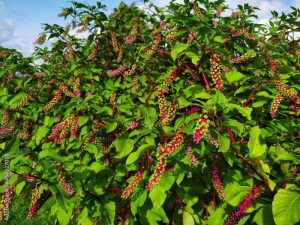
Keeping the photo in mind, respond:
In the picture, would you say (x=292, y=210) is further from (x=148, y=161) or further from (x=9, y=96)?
(x=9, y=96)

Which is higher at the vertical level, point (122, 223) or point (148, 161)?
point (148, 161)

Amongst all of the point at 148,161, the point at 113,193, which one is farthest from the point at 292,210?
the point at 113,193

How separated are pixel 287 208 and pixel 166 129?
1.23m

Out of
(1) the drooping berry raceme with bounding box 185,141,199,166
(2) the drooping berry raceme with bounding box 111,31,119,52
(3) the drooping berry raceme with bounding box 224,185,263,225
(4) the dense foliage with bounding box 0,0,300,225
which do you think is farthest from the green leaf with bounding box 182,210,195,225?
(2) the drooping berry raceme with bounding box 111,31,119,52

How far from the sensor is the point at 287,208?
6.99 feet

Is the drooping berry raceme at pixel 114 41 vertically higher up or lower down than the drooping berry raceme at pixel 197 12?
higher up

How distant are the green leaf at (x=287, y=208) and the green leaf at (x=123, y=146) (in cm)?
131

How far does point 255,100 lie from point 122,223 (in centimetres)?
198

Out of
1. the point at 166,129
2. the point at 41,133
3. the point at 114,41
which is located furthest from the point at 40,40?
the point at 166,129

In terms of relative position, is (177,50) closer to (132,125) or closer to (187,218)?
(132,125)

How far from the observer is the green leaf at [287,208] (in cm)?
213

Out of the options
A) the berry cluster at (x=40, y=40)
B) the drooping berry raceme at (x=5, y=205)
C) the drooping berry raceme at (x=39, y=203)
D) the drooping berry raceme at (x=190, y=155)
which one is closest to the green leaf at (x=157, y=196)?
the drooping berry raceme at (x=190, y=155)

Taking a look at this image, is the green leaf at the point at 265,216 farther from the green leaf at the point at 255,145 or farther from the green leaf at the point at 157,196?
the green leaf at the point at 157,196

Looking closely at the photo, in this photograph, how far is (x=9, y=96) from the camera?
4.94m
